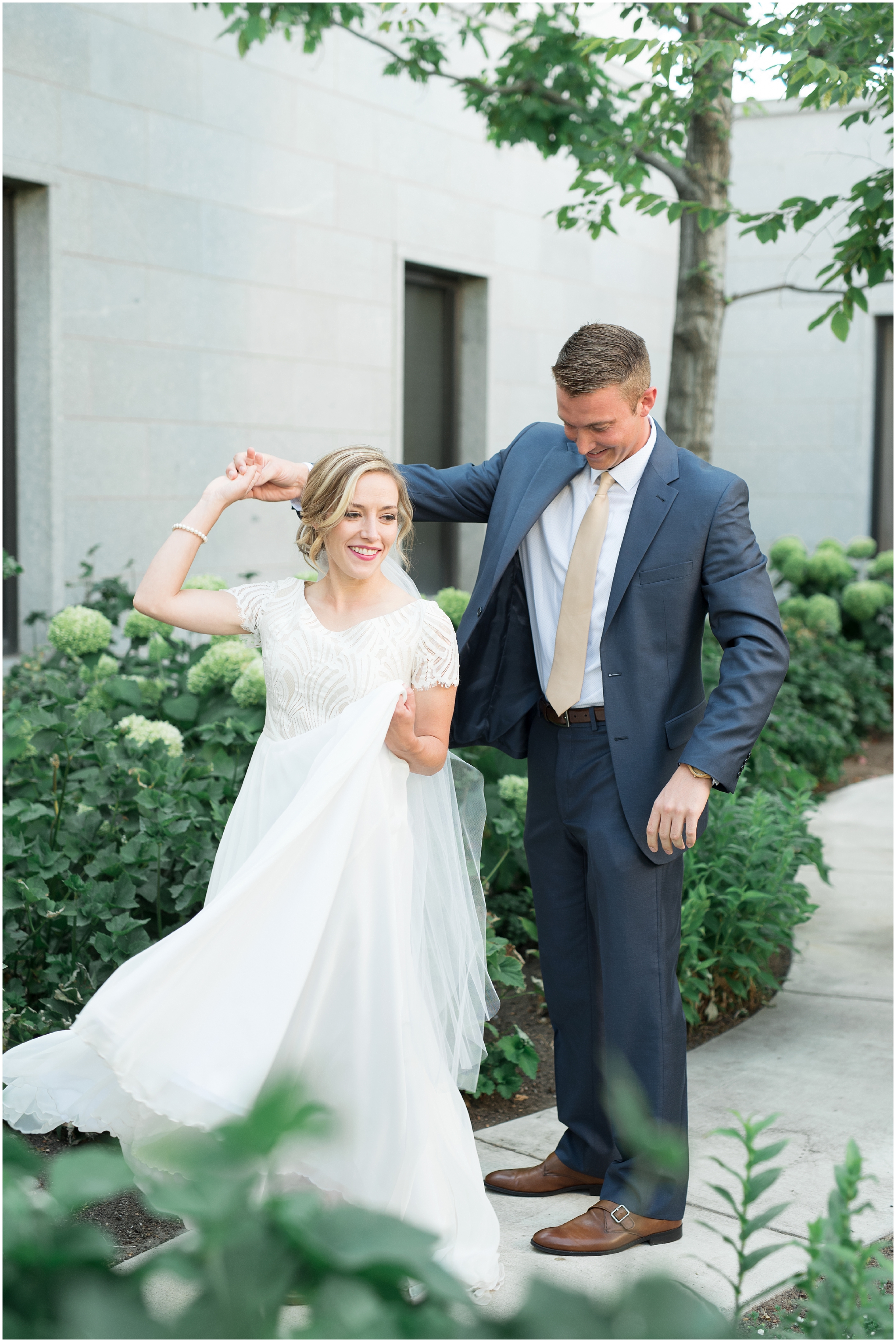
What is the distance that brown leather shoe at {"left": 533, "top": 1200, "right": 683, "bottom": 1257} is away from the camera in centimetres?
277

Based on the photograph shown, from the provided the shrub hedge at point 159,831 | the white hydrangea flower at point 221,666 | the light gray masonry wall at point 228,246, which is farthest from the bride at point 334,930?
the light gray masonry wall at point 228,246

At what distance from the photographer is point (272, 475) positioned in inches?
116

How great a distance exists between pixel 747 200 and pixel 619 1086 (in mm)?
11977

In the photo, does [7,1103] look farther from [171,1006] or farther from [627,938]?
[627,938]

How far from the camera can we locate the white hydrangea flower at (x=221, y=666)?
14.8ft

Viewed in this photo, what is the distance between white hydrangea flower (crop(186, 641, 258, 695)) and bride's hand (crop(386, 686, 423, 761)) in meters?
1.94

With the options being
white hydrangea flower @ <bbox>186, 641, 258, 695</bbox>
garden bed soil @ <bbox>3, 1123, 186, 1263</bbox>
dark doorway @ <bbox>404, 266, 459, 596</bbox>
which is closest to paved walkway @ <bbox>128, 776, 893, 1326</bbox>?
garden bed soil @ <bbox>3, 1123, 186, 1263</bbox>

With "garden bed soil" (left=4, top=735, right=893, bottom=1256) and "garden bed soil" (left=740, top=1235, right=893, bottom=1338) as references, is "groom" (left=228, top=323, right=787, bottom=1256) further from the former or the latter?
"garden bed soil" (left=4, top=735, right=893, bottom=1256)

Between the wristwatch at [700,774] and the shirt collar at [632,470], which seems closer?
the wristwatch at [700,774]

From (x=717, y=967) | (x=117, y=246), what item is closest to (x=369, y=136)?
(x=117, y=246)

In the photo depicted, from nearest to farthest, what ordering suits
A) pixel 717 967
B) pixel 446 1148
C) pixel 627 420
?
pixel 446 1148, pixel 627 420, pixel 717 967

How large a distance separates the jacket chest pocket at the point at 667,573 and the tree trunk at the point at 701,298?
3.72 meters

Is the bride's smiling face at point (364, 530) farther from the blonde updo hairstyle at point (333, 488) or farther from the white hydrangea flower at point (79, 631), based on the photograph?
the white hydrangea flower at point (79, 631)

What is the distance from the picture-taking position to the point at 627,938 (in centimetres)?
289
